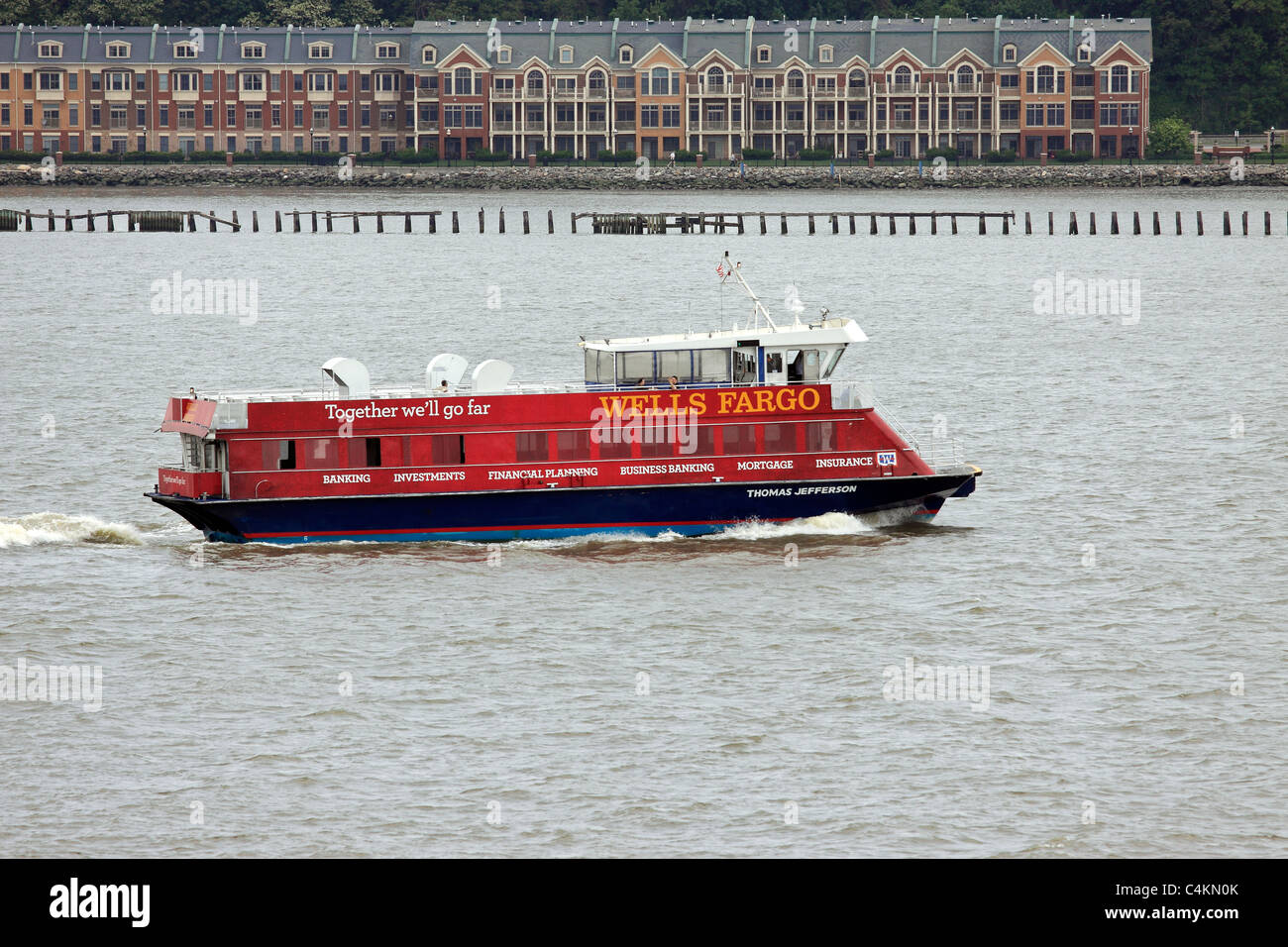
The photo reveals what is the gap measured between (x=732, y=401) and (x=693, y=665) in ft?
26.6

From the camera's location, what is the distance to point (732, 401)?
36.4 meters

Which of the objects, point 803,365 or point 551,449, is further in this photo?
point 803,365

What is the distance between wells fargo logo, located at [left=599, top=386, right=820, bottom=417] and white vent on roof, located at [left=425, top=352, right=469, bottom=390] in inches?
136

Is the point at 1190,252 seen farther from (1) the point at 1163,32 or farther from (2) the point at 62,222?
(2) the point at 62,222

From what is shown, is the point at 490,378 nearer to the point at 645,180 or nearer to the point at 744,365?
the point at 744,365

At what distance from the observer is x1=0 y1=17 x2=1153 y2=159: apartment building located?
18362cm

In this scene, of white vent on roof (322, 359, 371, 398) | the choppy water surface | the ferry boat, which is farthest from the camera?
white vent on roof (322, 359, 371, 398)

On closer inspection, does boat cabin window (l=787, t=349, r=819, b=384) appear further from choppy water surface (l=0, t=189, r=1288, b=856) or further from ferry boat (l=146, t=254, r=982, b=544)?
choppy water surface (l=0, t=189, r=1288, b=856)

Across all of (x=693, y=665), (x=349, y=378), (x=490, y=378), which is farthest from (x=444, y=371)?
(x=693, y=665)

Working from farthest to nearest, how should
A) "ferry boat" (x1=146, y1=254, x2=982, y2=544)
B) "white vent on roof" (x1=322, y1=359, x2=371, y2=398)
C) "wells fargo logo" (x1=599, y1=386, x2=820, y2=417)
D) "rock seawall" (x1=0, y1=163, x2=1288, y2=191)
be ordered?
"rock seawall" (x1=0, y1=163, x2=1288, y2=191) < "white vent on roof" (x1=322, y1=359, x2=371, y2=398) < "wells fargo logo" (x1=599, y1=386, x2=820, y2=417) < "ferry boat" (x1=146, y1=254, x2=982, y2=544)

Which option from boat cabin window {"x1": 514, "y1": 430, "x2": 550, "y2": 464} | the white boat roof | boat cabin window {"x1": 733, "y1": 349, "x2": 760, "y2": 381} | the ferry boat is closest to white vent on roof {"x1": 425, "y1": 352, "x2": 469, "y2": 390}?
the ferry boat

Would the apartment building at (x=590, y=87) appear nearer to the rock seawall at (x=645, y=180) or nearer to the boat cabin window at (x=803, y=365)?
the rock seawall at (x=645, y=180)

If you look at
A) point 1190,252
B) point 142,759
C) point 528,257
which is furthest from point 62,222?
point 142,759

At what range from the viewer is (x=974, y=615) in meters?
32.6
